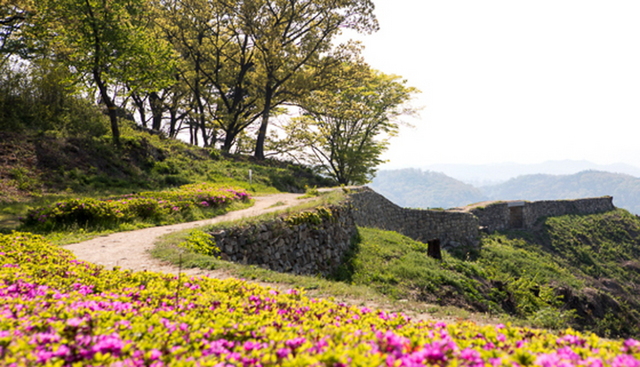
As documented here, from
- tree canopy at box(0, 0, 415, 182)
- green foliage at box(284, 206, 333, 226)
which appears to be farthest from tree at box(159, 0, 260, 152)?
green foliage at box(284, 206, 333, 226)

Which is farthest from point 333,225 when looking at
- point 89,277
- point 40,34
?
point 40,34

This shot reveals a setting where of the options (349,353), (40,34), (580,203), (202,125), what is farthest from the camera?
(580,203)

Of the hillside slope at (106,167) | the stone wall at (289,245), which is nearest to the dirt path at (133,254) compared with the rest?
the stone wall at (289,245)

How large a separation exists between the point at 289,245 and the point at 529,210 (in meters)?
31.8

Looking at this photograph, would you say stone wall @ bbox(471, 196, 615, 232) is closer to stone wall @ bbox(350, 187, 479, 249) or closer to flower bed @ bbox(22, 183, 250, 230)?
stone wall @ bbox(350, 187, 479, 249)

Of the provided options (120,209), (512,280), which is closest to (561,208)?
(512,280)

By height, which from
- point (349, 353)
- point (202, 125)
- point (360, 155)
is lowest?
point (349, 353)

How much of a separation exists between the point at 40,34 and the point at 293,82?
1594cm

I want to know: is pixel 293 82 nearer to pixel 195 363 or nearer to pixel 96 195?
pixel 96 195

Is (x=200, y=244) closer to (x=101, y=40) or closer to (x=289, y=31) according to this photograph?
(x=101, y=40)

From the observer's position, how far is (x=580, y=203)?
39.9 metres

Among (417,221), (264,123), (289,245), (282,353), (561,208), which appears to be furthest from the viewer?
(561,208)

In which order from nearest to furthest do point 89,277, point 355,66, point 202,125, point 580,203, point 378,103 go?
1. point 89,277
2. point 355,66
3. point 378,103
4. point 202,125
5. point 580,203

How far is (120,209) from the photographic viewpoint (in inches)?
421
